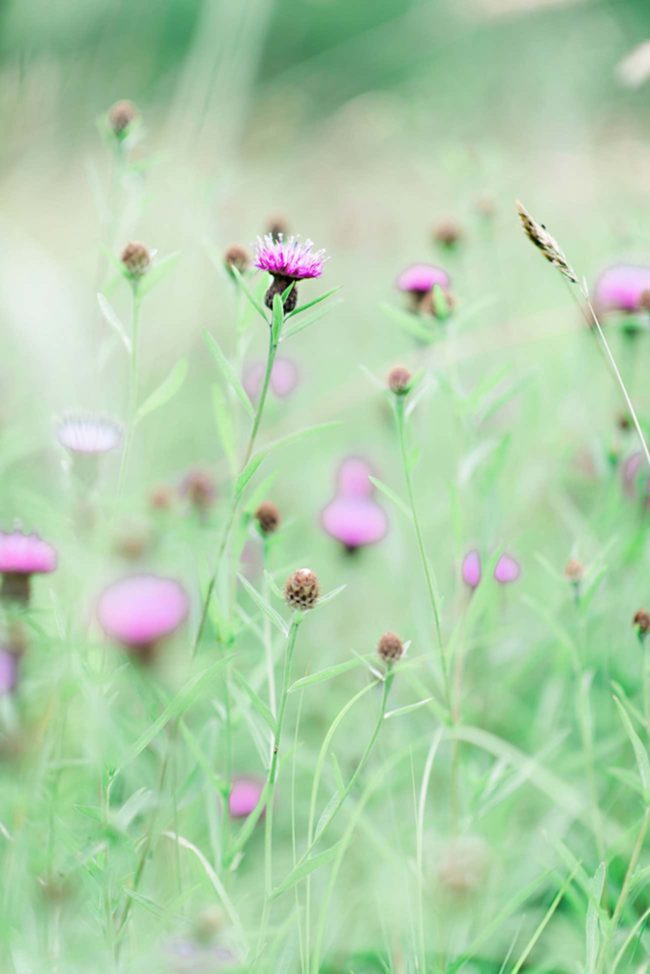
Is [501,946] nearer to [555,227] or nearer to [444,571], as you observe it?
[444,571]

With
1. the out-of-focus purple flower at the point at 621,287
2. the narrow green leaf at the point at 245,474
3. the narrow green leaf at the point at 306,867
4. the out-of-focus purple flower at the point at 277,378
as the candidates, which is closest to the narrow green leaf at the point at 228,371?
the narrow green leaf at the point at 245,474

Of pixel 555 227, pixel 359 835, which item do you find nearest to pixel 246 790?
pixel 359 835

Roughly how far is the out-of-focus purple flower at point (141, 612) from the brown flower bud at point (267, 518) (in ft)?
0.34

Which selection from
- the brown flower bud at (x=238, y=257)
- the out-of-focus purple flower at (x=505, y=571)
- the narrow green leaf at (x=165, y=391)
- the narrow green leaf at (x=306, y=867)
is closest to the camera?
the narrow green leaf at (x=306, y=867)

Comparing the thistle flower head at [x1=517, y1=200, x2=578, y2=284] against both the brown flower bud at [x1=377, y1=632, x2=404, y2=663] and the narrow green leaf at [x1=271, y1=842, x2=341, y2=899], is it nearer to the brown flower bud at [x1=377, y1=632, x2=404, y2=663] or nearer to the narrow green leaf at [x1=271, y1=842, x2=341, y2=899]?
the brown flower bud at [x1=377, y1=632, x2=404, y2=663]

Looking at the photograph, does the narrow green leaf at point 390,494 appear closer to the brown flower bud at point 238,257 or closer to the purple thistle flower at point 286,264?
the purple thistle flower at point 286,264

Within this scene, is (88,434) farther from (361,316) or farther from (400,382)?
(361,316)

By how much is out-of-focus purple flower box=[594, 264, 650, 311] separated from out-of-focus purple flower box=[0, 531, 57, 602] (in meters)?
0.61

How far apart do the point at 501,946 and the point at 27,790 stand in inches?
17.3

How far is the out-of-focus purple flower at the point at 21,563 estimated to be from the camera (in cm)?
69

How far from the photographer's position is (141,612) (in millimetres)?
645

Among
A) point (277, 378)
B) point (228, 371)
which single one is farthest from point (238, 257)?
point (277, 378)

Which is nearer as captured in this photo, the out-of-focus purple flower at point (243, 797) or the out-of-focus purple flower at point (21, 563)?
the out-of-focus purple flower at point (21, 563)

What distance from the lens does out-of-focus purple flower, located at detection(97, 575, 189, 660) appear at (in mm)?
631
